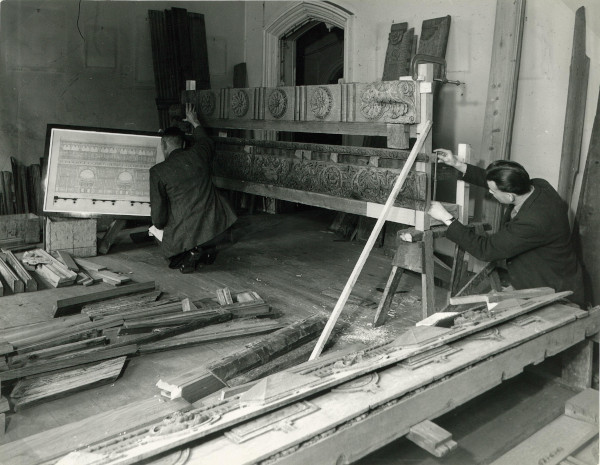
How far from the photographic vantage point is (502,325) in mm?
3508

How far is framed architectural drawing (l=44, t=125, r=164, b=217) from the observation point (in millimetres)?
6578

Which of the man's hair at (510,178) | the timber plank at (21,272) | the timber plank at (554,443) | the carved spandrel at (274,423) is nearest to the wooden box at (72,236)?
the timber plank at (21,272)

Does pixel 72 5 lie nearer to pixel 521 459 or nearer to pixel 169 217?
pixel 169 217

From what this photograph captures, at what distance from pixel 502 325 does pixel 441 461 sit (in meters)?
0.86

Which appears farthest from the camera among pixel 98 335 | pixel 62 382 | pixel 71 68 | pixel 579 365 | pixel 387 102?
pixel 71 68

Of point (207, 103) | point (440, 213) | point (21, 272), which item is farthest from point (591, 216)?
point (21, 272)

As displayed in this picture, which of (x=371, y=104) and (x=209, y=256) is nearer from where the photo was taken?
(x=371, y=104)

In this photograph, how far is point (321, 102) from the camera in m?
5.51

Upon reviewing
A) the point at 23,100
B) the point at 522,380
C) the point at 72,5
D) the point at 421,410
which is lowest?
the point at 522,380

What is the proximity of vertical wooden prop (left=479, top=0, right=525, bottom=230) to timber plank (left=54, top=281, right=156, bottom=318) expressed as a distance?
3.25 m

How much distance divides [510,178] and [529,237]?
1.37ft

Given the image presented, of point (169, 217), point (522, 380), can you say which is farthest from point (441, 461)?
point (169, 217)

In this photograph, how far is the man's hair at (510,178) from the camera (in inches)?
163

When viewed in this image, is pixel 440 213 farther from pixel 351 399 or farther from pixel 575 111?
pixel 351 399
